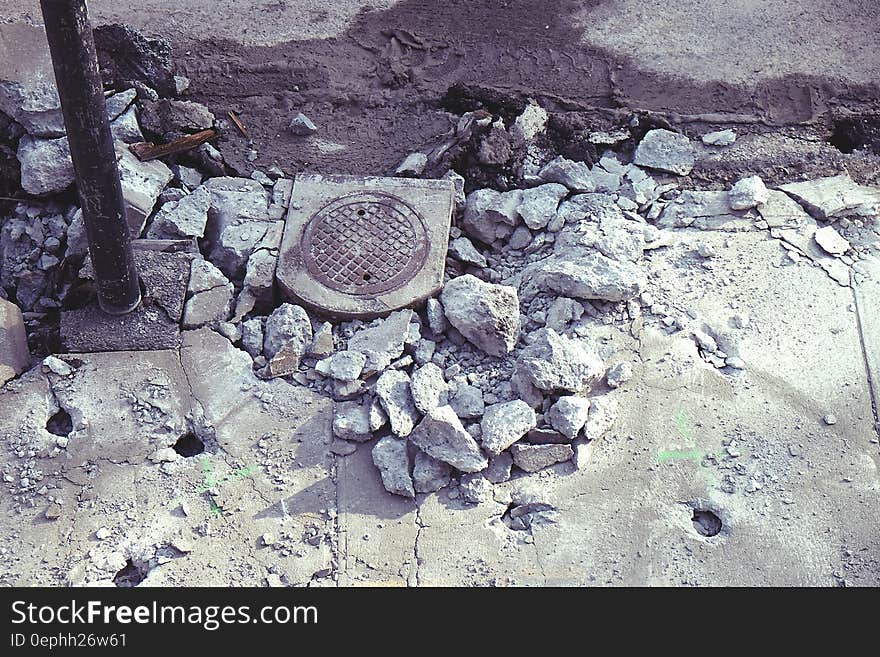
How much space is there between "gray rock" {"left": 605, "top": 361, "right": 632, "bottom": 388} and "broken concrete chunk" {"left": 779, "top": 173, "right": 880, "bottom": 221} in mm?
1505

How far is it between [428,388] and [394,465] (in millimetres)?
366

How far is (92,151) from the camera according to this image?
3.74m

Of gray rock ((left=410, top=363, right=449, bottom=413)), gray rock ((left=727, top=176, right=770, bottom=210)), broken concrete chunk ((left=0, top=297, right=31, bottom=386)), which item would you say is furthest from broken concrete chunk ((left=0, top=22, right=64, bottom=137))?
gray rock ((left=727, top=176, right=770, bottom=210))

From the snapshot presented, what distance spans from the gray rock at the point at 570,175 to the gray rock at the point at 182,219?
1.70 m

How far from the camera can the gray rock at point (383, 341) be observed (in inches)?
163

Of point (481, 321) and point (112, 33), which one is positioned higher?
point (112, 33)

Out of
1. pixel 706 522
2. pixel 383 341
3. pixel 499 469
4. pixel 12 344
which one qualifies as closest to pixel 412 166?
pixel 383 341

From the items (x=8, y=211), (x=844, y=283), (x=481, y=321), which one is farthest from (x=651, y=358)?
(x=8, y=211)

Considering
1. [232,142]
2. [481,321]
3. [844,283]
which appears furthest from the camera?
[232,142]

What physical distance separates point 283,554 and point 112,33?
10.4 feet

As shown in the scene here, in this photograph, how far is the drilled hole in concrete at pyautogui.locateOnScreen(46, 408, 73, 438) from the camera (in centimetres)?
403

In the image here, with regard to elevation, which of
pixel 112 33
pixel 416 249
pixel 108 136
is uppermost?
pixel 108 136

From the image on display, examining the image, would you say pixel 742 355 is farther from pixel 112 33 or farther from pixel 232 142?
pixel 112 33

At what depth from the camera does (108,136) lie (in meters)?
3.75
